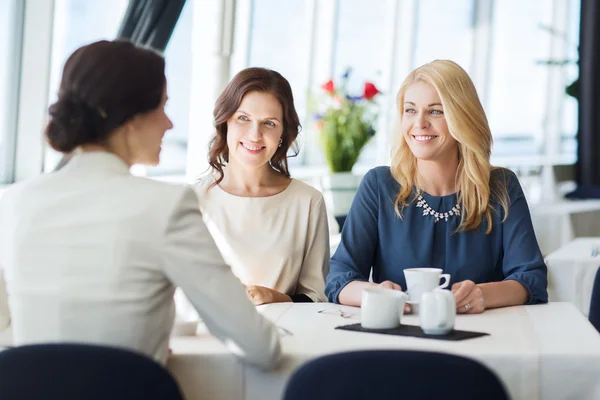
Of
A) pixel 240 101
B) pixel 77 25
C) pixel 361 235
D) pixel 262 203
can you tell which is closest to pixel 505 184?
pixel 361 235

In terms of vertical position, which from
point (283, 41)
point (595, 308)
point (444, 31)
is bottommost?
point (595, 308)

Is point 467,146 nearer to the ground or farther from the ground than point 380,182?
farther from the ground

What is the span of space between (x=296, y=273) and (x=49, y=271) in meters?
1.43

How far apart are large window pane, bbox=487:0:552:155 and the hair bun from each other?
9222 mm

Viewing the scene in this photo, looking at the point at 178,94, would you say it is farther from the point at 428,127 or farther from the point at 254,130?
the point at 428,127

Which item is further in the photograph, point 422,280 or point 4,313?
point 422,280

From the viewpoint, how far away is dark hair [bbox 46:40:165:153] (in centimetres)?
171

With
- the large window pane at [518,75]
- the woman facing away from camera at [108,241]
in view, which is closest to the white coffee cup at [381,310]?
the woman facing away from camera at [108,241]

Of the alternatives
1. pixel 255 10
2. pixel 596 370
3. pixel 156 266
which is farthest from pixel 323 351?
pixel 255 10

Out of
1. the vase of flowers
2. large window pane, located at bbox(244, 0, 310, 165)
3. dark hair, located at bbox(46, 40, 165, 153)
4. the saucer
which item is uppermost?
large window pane, located at bbox(244, 0, 310, 165)

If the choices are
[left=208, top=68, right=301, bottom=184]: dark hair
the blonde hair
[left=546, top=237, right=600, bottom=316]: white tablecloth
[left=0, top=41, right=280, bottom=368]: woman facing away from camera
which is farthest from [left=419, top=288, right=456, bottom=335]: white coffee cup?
[left=546, top=237, right=600, bottom=316]: white tablecloth

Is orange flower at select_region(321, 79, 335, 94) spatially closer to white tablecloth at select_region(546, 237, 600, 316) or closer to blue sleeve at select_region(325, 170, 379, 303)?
white tablecloth at select_region(546, 237, 600, 316)

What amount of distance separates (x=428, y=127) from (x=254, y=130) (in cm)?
61

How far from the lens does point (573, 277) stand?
13.5 feet
